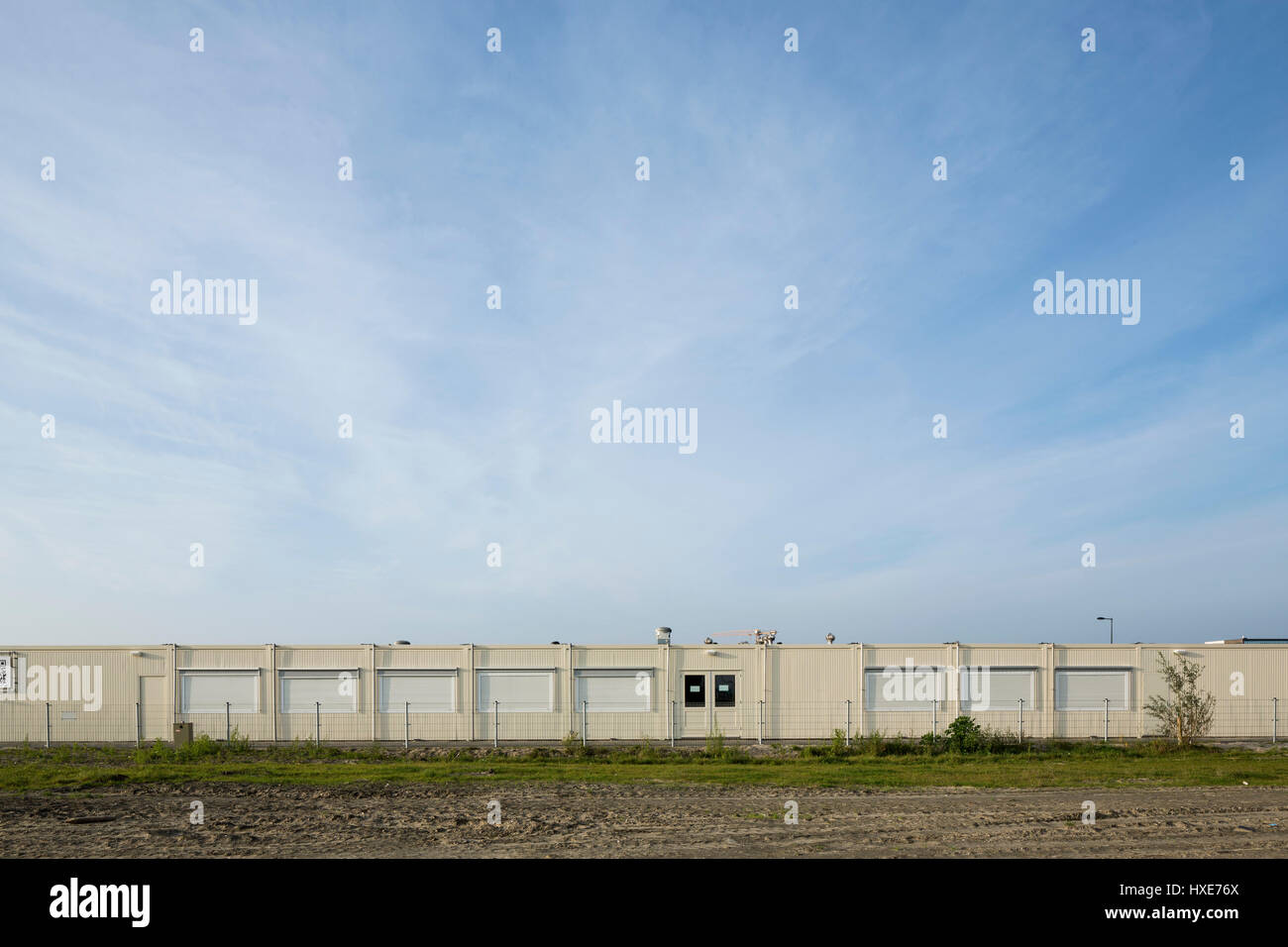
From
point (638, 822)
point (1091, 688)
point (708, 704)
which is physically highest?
point (638, 822)

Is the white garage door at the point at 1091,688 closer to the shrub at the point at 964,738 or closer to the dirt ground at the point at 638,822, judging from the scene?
the shrub at the point at 964,738

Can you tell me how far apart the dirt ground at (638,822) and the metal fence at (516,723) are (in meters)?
9.43

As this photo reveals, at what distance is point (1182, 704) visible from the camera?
26109 millimetres

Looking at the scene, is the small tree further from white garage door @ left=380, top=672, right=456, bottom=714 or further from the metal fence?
white garage door @ left=380, top=672, right=456, bottom=714

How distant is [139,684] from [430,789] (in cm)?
1523

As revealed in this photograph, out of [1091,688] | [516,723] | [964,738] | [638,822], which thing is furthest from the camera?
[1091,688]

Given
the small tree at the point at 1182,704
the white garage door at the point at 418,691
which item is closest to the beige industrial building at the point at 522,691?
the white garage door at the point at 418,691

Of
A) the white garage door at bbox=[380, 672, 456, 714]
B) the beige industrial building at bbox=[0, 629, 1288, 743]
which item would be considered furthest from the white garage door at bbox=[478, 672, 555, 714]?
the white garage door at bbox=[380, 672, 456, 714]

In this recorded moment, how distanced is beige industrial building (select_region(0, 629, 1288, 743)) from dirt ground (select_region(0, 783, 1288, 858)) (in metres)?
9.55

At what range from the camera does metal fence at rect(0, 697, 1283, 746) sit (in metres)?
27.0

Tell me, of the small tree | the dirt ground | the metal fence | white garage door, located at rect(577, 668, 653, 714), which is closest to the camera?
the dirt ground

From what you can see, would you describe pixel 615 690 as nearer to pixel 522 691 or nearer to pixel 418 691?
pixel 522 691

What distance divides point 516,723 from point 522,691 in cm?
93

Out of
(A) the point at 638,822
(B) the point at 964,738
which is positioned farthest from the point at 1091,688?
(A) the point at 638,822
